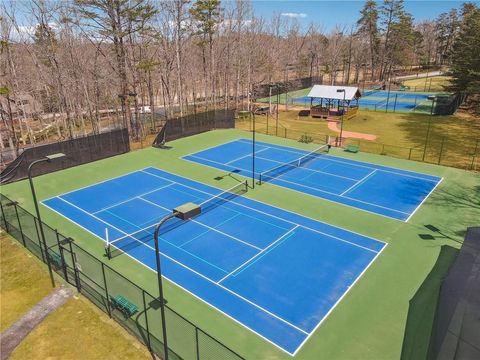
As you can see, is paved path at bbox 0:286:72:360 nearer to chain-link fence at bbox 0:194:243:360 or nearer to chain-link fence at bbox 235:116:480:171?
chain-link fence at bbox 0:194:243:360

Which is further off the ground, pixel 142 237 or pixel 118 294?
pixel 118 294

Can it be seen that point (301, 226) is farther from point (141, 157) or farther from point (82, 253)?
point (141, 157)

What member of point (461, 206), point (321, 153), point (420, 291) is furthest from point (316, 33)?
point (420, 291)

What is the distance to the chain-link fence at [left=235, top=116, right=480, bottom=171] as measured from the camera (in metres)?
33.5

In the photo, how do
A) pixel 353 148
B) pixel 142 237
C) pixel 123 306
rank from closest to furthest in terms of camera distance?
pixel 123 306
pixel 142 237
pixel 353 148

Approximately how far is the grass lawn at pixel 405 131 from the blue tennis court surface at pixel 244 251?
18.7 m

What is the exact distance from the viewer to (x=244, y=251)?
19.1 m

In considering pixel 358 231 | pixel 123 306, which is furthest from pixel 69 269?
pixel 358 231

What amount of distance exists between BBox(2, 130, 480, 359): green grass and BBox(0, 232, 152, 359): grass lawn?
8.13 ft

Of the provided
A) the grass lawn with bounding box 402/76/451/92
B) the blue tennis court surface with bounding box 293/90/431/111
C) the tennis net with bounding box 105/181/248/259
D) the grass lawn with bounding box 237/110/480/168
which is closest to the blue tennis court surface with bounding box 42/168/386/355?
the tennis net with bounding box 105/181/248/259

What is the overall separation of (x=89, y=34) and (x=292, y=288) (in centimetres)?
3554

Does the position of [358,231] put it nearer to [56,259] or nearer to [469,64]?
[56,259]

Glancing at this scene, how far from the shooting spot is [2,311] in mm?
15055

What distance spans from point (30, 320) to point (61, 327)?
1568 millimetres
